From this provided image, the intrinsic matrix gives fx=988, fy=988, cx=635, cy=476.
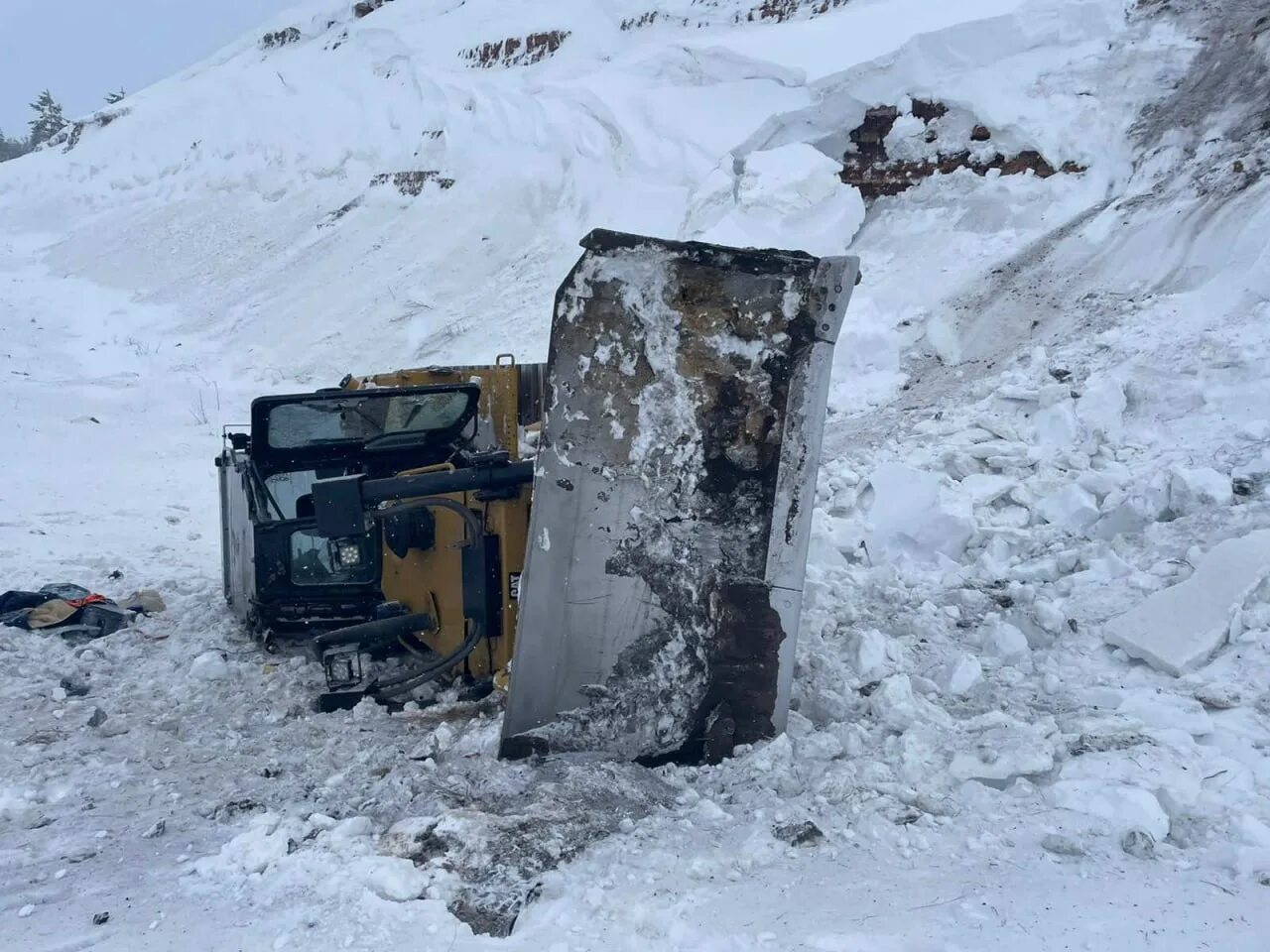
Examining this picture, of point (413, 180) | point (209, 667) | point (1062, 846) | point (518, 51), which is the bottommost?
point (209, 667)

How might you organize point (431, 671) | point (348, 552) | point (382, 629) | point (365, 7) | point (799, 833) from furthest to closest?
point (365, 7) < point (348, 552) < point (382, 629) < point (431, 671) < point (799, 833)

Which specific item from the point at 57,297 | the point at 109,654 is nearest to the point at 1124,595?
the point at 109,654

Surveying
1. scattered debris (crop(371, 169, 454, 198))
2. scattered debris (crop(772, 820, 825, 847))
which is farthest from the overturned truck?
scattered debris (crop(371, 169, 454, 198))

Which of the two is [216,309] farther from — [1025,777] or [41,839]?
[1025,777]

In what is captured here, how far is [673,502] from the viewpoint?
3.55 m

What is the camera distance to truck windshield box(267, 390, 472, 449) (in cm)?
551

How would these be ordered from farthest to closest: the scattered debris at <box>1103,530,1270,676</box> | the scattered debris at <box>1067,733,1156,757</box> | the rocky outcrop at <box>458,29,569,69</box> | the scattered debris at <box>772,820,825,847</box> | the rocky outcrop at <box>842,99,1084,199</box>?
the rocky outcrop at <box>458,29,569,69</box>
the rocky outcrop at <box>842,99,1084,199</box>
the scattered debris at <box>1103,530,1270,676</box>
the scattered debris at <box>1067,733,1156,757</box>
the scattered debris at <box>772,820,825,847</box>

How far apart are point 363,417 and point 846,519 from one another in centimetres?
297

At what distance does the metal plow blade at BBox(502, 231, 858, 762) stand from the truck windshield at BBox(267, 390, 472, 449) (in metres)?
2.26

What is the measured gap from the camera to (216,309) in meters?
19.7

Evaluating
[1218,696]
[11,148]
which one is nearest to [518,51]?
[1218,696]

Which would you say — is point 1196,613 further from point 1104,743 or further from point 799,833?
point 799,833

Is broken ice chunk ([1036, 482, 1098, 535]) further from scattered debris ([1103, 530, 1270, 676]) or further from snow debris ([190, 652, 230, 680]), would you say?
snow debris ([190, 652, 230, 680])

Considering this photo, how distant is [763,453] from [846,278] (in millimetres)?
669
